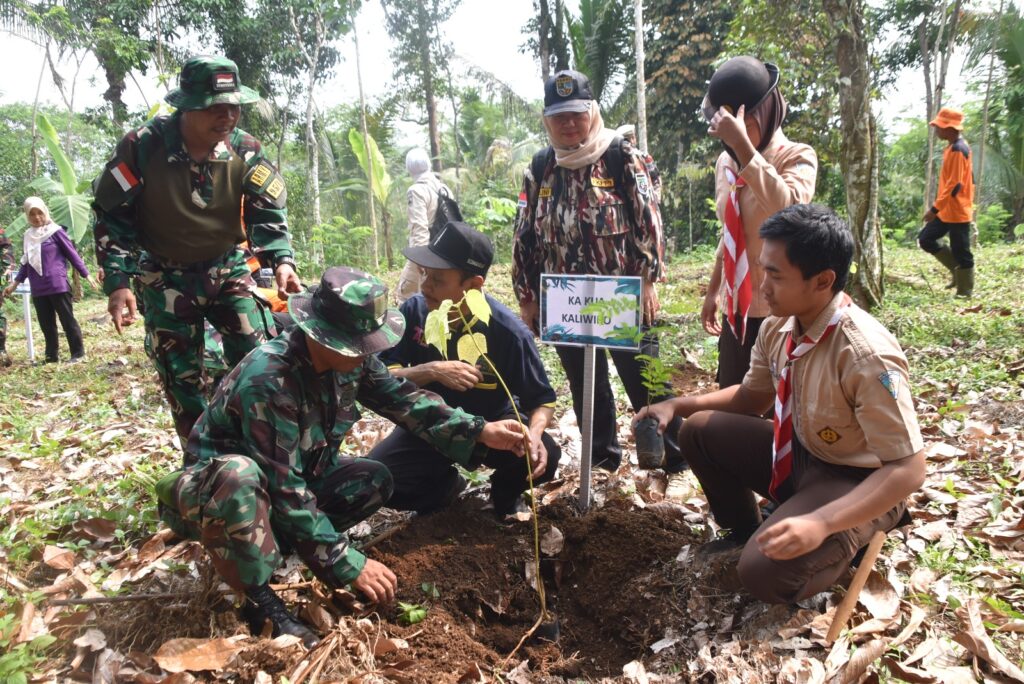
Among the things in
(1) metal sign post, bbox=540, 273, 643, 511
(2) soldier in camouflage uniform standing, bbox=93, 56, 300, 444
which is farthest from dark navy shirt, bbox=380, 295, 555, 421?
(2) soldier in camouflage uniform standing, bbox=93, 56, 300, 444

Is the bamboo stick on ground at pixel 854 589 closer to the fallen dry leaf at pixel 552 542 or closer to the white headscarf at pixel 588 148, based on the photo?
the fallen dry leaf at pixel 552 542

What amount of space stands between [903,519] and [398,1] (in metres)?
19.2

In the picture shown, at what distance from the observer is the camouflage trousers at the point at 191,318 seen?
11.6ft

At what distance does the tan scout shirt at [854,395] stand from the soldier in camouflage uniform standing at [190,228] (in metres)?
2.44

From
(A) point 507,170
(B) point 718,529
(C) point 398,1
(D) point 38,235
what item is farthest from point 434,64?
(B) point 718,529

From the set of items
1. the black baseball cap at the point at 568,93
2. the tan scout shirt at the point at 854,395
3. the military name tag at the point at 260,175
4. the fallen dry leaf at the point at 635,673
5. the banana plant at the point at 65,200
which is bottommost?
the fallen dry leaf at the point at 635,673

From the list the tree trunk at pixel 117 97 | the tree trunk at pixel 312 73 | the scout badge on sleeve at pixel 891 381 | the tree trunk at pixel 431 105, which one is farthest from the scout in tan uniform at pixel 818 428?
the tree trunk at pixel 117 97

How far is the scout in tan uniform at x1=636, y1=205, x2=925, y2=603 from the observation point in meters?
2.07

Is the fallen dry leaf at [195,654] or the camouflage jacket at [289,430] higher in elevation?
the camouflage jacket at [289,430]

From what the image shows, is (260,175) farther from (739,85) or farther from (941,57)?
(941,57)

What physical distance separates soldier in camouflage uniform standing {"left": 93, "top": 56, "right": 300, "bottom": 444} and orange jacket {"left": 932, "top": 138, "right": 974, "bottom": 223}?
7013 mm

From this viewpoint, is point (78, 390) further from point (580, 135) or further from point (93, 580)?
point (580, 135)

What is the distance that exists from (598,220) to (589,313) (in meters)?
0.86

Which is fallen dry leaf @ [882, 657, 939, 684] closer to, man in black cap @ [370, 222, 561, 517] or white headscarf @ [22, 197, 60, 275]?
man in black cap @ [370, 222, 561, 517]
